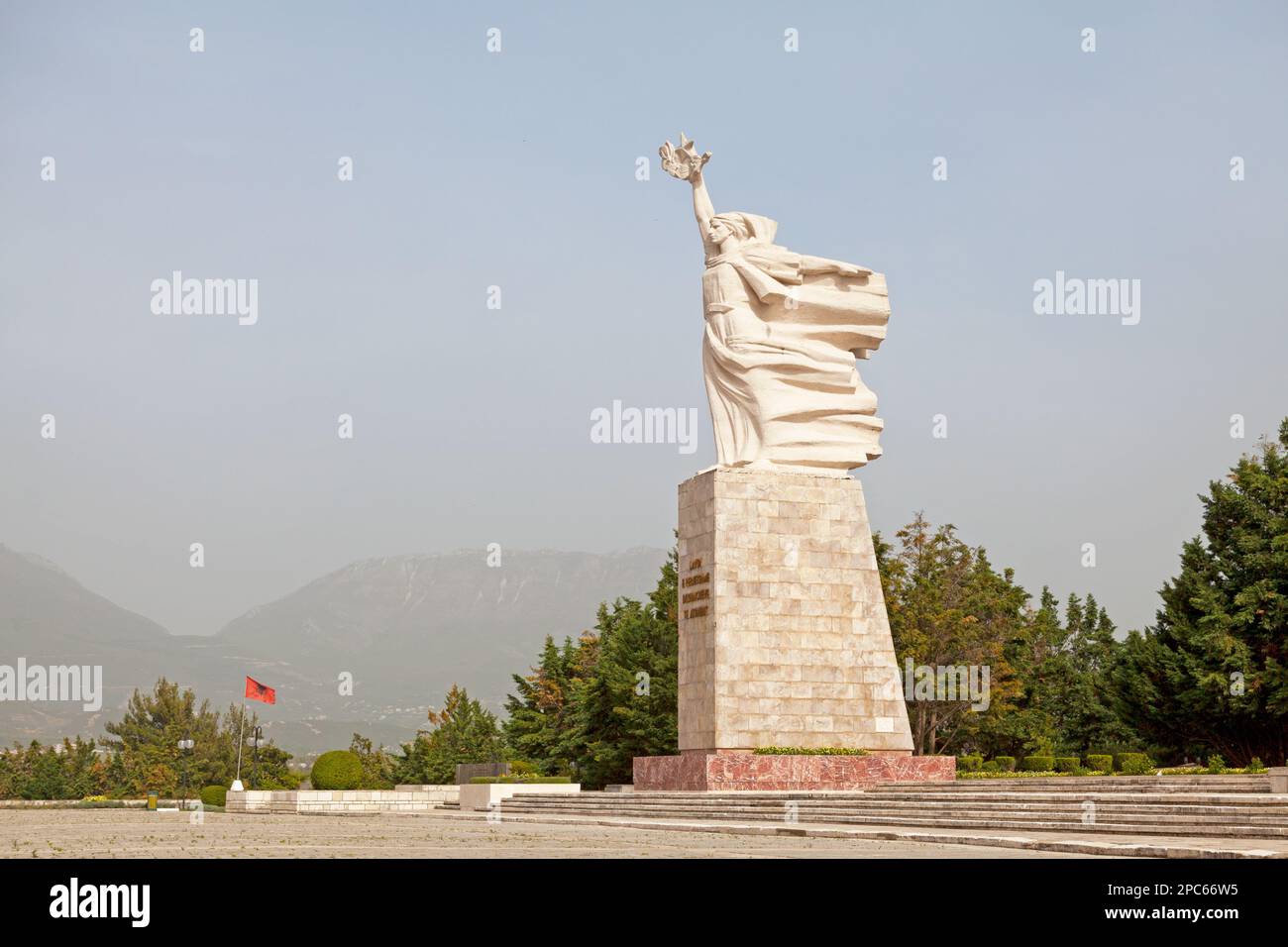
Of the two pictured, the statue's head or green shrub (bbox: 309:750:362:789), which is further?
green shrub (bbox: 309:750:362:789)

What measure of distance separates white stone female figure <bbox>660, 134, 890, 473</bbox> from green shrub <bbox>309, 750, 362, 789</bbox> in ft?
46.9

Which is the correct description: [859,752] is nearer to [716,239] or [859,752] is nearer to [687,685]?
[687,685]

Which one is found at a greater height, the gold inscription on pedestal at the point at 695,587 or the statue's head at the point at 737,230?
the statue's head at the point at 737,230

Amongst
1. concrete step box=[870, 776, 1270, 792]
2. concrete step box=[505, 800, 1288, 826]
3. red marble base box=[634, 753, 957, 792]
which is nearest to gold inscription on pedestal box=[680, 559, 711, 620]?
red marble base box=[634, 753, 957, 792]

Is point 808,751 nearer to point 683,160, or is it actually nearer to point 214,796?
point 683,160

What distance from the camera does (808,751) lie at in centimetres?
2756

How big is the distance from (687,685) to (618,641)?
11.2 metres

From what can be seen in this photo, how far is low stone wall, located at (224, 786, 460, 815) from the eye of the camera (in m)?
33.3

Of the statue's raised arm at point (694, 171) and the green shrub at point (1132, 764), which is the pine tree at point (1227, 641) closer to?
the green shrub at point (1132, 764)

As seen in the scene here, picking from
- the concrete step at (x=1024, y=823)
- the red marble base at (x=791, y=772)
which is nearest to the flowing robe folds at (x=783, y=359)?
the red marble base at (x=791, y=772)

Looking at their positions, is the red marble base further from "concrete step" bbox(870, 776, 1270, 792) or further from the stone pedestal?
"concrete step" bbox(870, 776, 1270, 792)

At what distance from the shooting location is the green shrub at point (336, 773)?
3744 centimetres

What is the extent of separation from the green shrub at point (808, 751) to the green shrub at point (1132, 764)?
8856 millimetres
